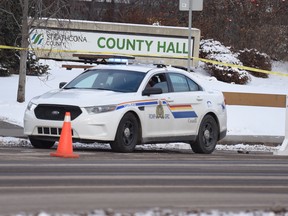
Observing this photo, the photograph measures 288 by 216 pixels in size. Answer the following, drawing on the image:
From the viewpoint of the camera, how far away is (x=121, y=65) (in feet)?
51.5

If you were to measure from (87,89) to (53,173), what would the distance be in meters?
4.55

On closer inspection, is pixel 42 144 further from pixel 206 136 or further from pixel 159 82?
pixel 206 136

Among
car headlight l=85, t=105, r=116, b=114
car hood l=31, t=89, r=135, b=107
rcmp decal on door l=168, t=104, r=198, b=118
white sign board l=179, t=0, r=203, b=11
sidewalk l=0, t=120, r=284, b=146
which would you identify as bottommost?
sidewalk l=0, t=120, r=284, b=146

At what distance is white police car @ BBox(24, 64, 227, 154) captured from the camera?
1386cm

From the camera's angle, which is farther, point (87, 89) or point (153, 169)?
point (87, 89)

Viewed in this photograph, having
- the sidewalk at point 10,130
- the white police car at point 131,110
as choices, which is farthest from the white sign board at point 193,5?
the sidewalk at point 10,130

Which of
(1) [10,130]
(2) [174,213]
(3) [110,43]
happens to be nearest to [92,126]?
(1) [10,130]

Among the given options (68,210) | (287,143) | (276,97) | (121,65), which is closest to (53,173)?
(68,210)

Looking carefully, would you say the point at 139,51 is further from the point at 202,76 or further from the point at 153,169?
the point at 153,169

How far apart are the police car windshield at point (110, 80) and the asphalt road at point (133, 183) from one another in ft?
5.83

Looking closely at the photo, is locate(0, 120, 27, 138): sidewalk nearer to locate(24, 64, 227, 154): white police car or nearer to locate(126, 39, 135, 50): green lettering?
locate(24, 64, 227, 154): white police car

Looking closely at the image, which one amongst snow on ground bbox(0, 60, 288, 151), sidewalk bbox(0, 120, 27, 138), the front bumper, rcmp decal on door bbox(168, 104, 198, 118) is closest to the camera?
the front bumper

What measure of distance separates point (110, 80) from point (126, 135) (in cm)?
131

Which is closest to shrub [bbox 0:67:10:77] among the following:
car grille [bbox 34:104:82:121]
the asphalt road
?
car grille [bbox 34:104:82:121]
